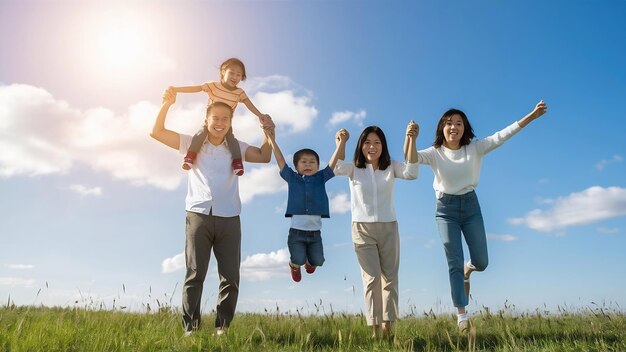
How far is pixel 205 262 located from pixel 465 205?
10.9 ft

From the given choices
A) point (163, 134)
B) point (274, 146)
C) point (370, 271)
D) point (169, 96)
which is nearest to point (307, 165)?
point (274, 146)

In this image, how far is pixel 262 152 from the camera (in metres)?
7.58

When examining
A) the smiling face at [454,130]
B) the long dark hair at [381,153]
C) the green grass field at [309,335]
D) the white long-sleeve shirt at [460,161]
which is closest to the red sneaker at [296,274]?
the green grass field at [309,335]

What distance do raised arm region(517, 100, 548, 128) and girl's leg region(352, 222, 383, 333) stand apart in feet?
8.53

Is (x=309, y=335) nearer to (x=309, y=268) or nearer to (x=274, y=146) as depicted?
(x=309, y=268)

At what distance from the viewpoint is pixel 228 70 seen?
8.26m

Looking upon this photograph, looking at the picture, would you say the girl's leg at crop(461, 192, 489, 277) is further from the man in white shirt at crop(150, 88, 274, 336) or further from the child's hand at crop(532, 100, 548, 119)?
the man in white shirt at crop(150, 88, 274, 336)

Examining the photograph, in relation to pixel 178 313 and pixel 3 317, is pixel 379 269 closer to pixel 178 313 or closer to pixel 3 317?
pixel 178 313

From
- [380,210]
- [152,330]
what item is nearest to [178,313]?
[152,330]

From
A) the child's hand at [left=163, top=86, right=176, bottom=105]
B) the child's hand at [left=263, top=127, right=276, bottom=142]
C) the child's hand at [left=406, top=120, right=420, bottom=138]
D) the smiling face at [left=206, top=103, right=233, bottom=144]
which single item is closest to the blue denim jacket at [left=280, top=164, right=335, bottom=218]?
the child's hand at [left=263, top=127, right=276, bottom=142]

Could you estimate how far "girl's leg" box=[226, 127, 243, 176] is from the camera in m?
7.18

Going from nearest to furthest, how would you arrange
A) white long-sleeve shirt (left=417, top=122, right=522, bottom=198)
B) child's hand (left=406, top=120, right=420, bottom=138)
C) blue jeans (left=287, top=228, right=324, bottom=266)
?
child's hand (left=406, top=120, right=420, bottom=138) → blue jeans (left=287, top=228, right=324, bottom=266) → white long-sleeve shirt (left=417, top=122, right=522, bottom=198)

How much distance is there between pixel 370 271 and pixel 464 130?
7.71ft

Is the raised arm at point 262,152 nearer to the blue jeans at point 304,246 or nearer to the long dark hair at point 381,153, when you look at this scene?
the blue jeans at point 304,246
